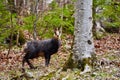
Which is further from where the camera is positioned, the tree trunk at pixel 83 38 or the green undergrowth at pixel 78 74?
the tree trunk at pixel 83 38

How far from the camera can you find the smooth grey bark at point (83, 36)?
9008mm

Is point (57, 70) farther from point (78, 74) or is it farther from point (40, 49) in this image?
point (40, 49)

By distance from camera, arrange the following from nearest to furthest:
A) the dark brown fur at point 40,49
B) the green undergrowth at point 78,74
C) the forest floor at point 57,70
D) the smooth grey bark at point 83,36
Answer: the green undergrowth at point 78,74 → the forest floor at point 57,70 → the smooth grey bark at point 83,36 → the dark brown fur at point 40,49

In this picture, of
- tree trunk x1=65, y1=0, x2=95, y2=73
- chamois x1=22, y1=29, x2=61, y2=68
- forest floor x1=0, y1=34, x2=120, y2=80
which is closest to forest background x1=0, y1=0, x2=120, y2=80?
forest floor x1=0, y1=34, x2=120, y2=80

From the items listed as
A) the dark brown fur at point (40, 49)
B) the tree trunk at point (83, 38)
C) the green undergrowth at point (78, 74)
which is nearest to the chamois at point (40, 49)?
the dark brown fur at point (40, 49)

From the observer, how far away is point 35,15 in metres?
14.4

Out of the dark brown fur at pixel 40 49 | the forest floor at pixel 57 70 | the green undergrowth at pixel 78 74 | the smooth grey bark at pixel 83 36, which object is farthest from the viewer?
the dark brown fur at pixel 40 49

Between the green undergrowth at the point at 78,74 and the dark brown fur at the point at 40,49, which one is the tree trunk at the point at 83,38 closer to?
the green undergrowth at the point at 78,74

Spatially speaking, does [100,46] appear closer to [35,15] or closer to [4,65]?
[35,15]

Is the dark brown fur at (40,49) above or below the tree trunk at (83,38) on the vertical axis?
below

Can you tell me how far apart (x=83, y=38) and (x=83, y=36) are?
0.05 meters

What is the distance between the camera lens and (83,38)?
909 cm

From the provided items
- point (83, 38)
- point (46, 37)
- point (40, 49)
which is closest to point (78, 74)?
point (83, 38)

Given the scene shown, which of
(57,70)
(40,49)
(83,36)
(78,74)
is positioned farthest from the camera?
(40,49)
